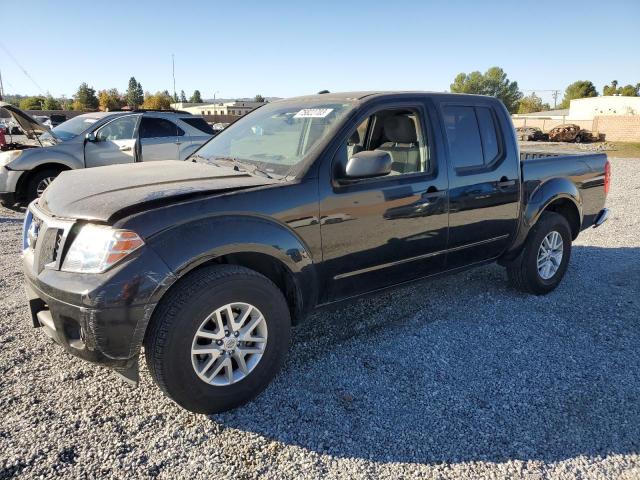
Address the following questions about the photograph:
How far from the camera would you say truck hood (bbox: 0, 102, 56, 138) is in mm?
7759

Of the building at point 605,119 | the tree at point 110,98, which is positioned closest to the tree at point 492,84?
the building at point 605,119

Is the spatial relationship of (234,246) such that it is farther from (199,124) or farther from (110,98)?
(110,98)

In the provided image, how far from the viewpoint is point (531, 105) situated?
315 ft

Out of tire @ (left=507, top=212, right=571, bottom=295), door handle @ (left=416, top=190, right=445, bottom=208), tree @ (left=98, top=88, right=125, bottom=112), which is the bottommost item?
tire @ (left=507, top=212, right=571, bottom=295)

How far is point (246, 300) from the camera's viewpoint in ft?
9.07

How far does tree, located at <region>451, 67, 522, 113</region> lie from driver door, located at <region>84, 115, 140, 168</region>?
93920 millimetres

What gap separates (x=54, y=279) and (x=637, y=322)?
454cm

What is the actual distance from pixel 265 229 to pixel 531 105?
106 meters

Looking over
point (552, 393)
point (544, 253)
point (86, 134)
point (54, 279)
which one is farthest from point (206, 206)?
point (86, 134)

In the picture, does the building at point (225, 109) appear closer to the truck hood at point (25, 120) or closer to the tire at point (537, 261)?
the truck hood at point (25, 120)

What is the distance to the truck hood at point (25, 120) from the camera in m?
7.76

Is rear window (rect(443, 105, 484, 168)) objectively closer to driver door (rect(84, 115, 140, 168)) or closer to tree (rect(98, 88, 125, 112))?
driver door (rect(84, 115, 140, 168))

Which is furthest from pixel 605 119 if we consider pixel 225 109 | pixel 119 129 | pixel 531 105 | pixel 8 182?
pixel 531 105

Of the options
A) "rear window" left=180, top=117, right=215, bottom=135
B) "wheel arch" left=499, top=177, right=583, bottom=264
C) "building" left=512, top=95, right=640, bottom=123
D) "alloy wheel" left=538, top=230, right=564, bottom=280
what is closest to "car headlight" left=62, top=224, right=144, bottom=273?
"wheel arch" left=499, top=177, right=583, bottom=264
